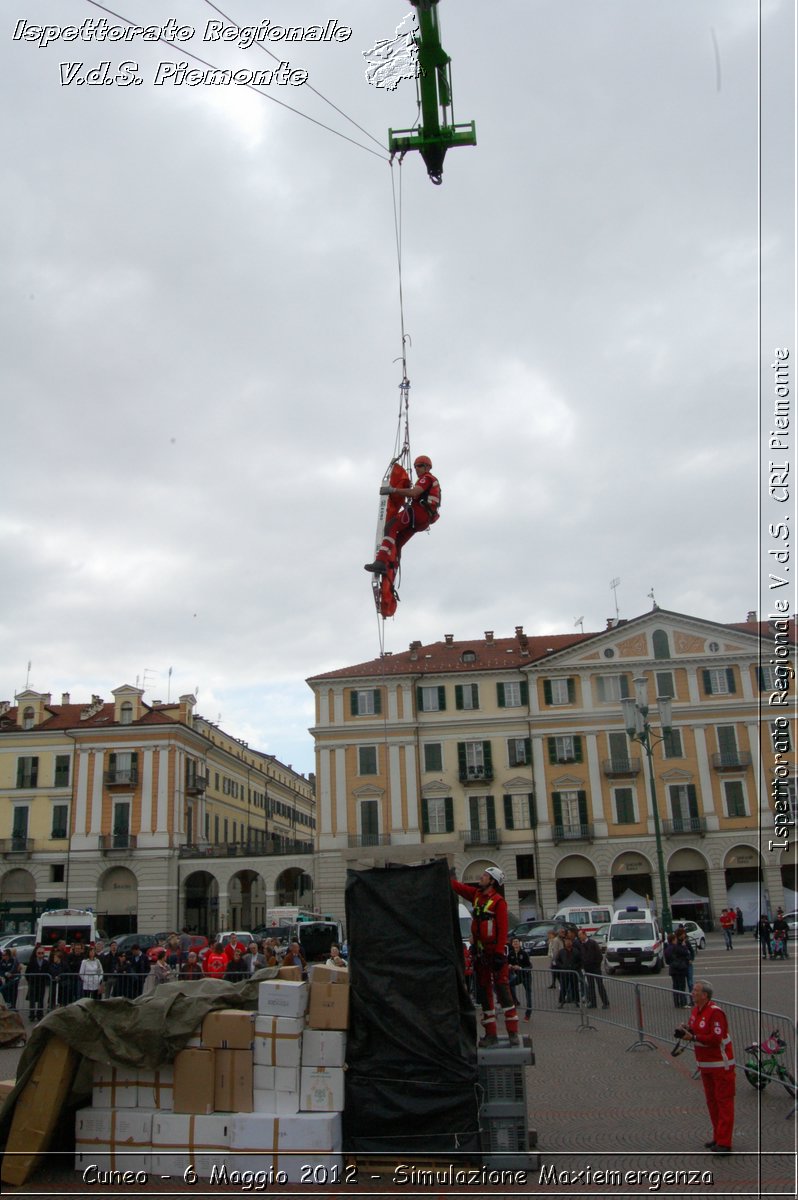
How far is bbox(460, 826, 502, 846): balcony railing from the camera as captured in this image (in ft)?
152

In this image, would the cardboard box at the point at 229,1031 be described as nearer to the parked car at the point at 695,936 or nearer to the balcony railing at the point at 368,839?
the parked car at the point at 695,936

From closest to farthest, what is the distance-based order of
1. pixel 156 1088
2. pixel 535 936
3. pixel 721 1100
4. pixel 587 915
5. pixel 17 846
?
1. pixel 156 1088
2. pixel 721 1100
3. pixel 535 936
4. pixel 587 915
5. pixel 17 846

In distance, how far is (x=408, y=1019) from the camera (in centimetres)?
826

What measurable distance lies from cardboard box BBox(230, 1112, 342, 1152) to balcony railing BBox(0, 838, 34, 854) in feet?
150

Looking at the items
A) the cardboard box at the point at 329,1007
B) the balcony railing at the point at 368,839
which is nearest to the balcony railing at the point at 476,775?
the balcony railing at the point at 368,839

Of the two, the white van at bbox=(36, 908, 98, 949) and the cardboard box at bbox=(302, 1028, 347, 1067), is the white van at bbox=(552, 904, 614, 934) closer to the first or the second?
the white van at bbox=(36, 908, 98, 949)

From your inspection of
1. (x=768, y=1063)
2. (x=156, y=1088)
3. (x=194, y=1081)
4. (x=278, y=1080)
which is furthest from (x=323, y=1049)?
(x=768, y=1063)

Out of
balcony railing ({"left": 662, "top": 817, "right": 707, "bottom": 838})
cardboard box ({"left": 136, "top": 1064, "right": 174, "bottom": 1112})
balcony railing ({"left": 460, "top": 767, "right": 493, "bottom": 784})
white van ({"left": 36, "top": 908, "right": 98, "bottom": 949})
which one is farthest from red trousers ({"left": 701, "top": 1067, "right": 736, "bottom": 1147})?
balcony railing ({"left": 662, "top": 817, "right": 707, "bottom": 838})

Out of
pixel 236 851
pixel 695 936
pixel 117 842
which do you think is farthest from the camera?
pixel 236 851

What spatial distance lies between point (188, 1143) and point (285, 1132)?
85 centimetres

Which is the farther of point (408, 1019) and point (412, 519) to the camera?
point (412, 519)

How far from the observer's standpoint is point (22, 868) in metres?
49.5

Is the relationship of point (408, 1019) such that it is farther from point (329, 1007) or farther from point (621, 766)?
point (621, 766)

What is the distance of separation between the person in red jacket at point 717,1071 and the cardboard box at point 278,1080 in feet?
12.1
